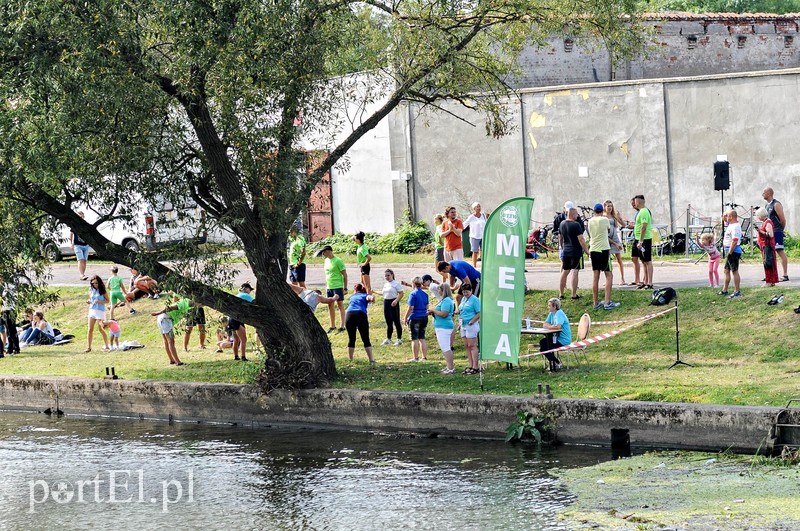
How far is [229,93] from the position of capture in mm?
16828

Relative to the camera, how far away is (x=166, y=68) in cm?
1683

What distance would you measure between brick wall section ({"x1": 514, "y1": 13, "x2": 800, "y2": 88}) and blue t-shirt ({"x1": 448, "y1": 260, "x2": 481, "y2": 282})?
17421 millimetres

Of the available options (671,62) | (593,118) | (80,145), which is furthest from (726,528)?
(671,62)

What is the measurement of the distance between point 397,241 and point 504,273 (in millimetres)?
17250

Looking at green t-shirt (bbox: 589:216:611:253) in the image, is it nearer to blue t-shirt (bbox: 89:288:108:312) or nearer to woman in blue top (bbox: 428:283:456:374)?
woman in blue top (bbox: 428:283:456:374)

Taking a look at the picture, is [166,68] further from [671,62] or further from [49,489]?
[671,62]

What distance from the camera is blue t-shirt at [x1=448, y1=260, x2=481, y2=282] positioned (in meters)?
20.7

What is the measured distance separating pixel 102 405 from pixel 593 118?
56.1 feet

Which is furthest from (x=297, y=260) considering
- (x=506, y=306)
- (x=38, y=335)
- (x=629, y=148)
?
(x=629, y=148)

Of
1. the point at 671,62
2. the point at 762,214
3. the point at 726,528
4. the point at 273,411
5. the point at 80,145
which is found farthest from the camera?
the point at 671,62

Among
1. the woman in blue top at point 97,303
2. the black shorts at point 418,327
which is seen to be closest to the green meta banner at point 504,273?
the black shorts at point 418,327

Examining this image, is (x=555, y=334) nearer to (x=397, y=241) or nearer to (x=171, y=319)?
A: (x=171, y=319)

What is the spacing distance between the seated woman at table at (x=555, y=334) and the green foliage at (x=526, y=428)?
8.13 ft
